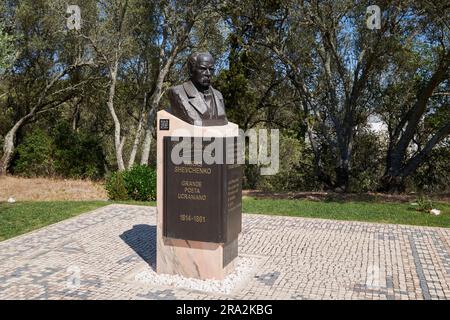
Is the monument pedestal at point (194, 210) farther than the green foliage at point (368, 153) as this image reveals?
No

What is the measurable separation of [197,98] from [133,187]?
7.55 m

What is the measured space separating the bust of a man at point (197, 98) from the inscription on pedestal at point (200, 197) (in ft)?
1.26

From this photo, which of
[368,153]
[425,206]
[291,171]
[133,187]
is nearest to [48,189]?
[133,187]

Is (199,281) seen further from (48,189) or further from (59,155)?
(59,155)

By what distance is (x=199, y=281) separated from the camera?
20.0ft

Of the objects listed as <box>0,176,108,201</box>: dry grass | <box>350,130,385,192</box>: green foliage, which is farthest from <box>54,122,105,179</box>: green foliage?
<box>350,130,385,192</box>: green foliage

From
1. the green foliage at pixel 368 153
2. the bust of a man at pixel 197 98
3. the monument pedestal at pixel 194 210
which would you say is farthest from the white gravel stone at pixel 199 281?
the green foliage at pixel 368 153

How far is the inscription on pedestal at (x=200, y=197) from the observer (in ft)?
19.6

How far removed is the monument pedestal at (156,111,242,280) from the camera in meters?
5.99

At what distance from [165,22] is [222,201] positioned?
13997 millimetres

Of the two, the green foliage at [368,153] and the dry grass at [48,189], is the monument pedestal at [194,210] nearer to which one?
the dry grass at [48,189]

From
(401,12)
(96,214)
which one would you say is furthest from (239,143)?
(401,12)

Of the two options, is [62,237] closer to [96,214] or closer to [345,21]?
[96,214]

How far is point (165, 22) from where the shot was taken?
18250 millimetres
